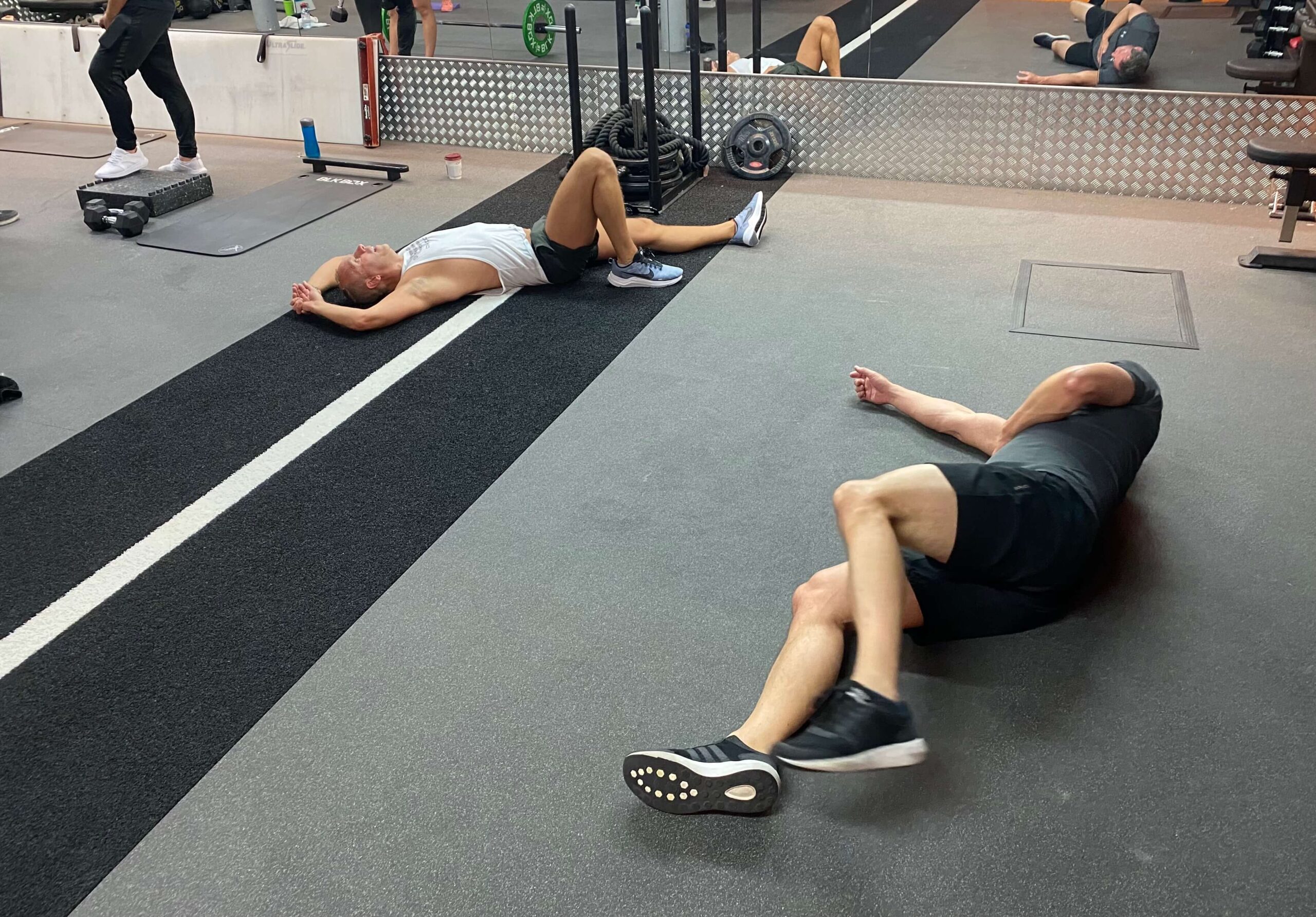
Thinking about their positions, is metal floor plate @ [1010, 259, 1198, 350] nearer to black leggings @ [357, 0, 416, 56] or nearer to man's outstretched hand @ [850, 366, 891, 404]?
man's outstretched hand @ [850, 366, 891, 404]

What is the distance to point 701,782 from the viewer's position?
181 cm

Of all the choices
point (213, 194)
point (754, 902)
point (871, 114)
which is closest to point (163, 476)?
point (754, 902)

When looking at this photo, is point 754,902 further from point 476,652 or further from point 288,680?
point 288,680

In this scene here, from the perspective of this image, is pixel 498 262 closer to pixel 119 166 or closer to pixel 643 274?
pixel 643 274

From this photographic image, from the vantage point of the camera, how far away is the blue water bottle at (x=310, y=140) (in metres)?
5.84

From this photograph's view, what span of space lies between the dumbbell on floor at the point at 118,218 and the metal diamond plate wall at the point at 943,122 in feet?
6.51

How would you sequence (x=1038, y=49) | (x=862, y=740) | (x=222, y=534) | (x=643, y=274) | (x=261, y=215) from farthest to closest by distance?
1. (x=261, y=215)
2. (x=1038, y=49)
3. (x=643, y=274)
4. (x=222, y=534)
5. (x=862, y=740)

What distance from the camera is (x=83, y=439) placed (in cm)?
315

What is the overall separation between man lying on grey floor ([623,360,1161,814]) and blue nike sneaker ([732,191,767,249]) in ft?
7.64

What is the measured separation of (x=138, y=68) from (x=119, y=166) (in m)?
0.52

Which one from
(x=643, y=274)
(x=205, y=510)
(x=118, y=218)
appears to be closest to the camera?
(x=205, y=510)

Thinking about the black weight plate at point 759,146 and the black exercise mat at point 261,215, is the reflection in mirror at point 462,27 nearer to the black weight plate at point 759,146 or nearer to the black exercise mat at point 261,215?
the black exercise mat at point 261,215

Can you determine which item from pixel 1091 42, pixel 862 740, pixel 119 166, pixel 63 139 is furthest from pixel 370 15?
pixel 862 740

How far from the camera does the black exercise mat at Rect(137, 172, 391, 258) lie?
4.79 m
